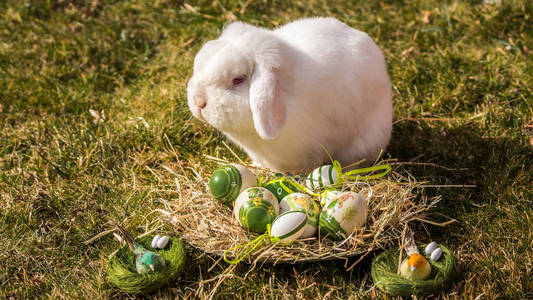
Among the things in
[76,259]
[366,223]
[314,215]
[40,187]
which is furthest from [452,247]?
[40,187]

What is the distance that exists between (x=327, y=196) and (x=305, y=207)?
152mm

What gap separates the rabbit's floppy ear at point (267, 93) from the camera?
2508 mm

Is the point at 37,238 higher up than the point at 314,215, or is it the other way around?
the point at 314,215

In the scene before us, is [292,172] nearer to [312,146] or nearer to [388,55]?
[312,146]

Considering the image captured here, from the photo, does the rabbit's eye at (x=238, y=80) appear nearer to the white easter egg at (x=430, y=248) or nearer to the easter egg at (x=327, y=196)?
the easter egg at (x=327, y=196)

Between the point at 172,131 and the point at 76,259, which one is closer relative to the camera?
the point at 76,259

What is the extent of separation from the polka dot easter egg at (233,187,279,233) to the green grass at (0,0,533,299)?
25 cm

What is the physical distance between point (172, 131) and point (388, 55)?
1967 millimetres

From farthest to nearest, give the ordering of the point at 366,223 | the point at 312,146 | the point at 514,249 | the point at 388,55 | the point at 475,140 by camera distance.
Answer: the point at 388,55 → the point at 475,140 → the point at 312,146 → the point at 366,223 → the point at 514,249

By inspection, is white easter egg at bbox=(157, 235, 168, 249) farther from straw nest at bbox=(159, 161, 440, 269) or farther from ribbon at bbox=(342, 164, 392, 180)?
ribbon at bbox=(342, 164, 392, 180)

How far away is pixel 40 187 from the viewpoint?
10.2 feet

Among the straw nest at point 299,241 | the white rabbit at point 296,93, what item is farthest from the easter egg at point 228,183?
the white rabbit at point 296,93

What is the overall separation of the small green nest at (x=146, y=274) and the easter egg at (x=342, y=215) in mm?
729

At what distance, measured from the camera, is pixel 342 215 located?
7.92 feet
